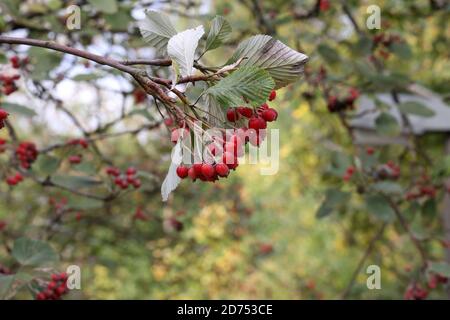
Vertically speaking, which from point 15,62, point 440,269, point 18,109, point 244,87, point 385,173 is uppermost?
point 15,62

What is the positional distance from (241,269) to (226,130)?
12.9 feet

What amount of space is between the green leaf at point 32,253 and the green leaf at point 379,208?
1.14 m

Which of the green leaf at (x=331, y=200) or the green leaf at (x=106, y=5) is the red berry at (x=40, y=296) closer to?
the green leaf at (x=106, y=5)

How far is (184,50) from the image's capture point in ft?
2.96

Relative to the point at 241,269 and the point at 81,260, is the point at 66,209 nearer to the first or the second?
the point at 81,260

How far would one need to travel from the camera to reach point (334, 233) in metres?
5.02

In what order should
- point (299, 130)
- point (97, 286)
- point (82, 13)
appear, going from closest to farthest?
1. point (82, 13)
2. point (97, 286)
3. point (299, 130)

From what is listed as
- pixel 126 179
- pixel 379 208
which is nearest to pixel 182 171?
pixel 126 179

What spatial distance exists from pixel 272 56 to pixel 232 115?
0.12m

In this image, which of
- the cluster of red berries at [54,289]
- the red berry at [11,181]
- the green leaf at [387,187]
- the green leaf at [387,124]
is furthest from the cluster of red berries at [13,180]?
the green leaf at [387,124]

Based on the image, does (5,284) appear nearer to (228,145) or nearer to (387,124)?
(228,145)

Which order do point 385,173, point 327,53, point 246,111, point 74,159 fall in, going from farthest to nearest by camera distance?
point 327,53 < point 385,173 < point 74,159 < point 246,111

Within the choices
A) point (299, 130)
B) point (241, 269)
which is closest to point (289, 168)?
point (299, 130)

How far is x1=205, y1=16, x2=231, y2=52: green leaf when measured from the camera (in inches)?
39.0
